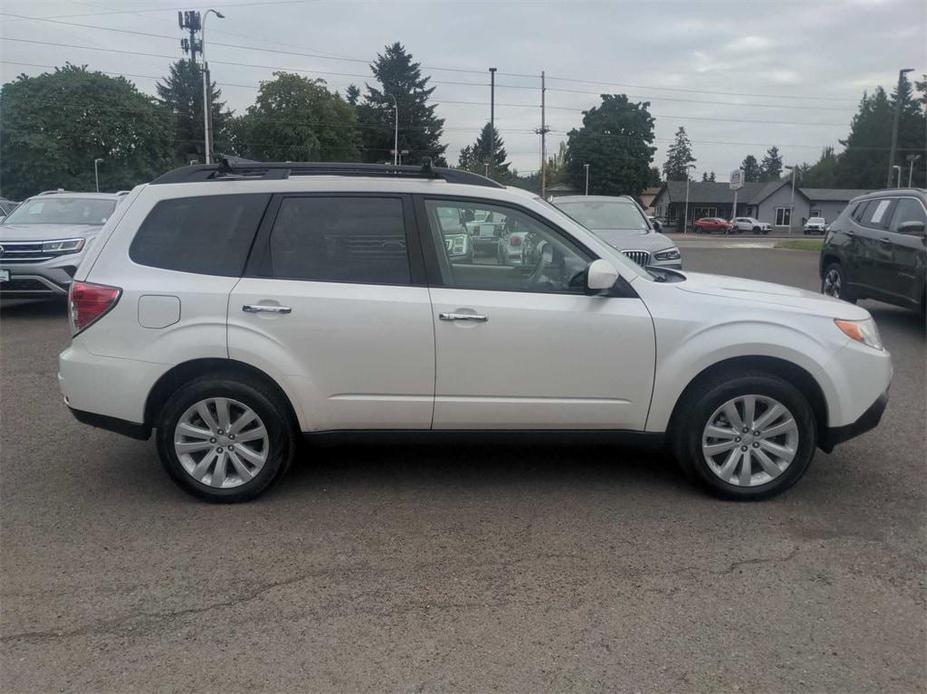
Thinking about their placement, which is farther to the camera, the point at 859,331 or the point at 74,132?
the point at 74,132

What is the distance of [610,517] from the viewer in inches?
163

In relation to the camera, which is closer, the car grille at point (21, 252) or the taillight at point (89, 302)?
the taillight at point (89, 302)

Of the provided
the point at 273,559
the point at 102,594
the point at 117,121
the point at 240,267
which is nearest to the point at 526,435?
the point at 273,559

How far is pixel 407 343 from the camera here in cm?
415

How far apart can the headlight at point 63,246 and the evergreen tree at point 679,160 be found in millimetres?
→ 135292

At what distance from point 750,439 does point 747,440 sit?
0.06 feet

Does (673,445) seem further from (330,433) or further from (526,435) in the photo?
(330,433)

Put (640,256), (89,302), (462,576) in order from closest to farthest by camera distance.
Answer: (462,576) < (89,302) < (640,256)

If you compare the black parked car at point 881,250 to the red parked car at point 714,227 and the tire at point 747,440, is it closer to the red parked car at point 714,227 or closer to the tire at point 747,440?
the tire at point 747,440

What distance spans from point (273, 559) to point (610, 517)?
5.86ft

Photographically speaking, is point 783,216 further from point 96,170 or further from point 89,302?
point 89,302

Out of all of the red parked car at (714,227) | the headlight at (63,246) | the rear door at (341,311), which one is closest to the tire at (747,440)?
the rear door at (341,311)

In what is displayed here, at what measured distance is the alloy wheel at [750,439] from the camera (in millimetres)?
4215

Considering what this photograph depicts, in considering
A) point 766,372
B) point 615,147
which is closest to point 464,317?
point 766,372
